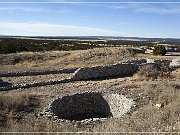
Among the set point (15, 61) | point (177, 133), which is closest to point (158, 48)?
point (15, 61)

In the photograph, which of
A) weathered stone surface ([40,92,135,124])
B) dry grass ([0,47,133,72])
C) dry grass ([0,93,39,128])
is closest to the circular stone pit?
weathered stone surface ([40,92,135,124])

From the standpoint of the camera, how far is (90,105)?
18.0 m

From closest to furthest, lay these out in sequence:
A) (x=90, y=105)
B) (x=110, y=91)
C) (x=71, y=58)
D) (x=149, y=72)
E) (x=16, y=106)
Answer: (x=16, y=106) → (x=90, y=105) → (x=110, y=91) → (x=149, y=72) → (x=71, y=58)

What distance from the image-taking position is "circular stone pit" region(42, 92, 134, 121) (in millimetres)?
16656

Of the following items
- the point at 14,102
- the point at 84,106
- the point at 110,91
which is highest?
the point at 14,102

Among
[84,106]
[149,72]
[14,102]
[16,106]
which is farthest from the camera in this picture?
[149,72]

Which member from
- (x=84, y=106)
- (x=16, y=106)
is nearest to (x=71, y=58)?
(x=84, y=106)

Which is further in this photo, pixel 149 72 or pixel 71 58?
pixel 71 58

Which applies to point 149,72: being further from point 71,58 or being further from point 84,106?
point 71,58

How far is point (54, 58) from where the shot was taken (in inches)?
1585

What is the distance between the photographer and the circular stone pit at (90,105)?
1666 centimetres

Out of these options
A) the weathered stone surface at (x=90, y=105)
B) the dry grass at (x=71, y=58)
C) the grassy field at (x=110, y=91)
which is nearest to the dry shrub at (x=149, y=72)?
the grassy field at (x=110, y=91)

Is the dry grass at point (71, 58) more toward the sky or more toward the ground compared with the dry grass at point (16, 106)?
more toward the ground

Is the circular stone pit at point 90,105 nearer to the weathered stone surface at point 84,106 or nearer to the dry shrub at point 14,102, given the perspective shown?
the weathered stone surface at point 84,106
